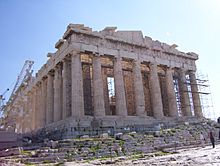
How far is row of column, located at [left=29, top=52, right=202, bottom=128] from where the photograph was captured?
27.1m

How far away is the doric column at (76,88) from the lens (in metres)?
26.0

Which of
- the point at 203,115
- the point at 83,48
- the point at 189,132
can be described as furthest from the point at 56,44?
the point at 203,115

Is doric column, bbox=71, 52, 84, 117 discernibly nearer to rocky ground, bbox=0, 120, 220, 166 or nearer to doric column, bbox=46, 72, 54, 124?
rocky ground, bbox=0, 120, 220, 166

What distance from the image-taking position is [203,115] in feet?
120

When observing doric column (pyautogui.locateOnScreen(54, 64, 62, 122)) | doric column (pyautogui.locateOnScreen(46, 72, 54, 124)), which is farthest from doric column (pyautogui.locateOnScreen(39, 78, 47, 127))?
doric column (pyautogui.locateOnScreen(54, 64, 62, 122))

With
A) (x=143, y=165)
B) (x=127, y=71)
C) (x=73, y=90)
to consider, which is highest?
(x=127, y=71)

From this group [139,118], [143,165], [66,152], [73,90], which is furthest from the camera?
[139,118]

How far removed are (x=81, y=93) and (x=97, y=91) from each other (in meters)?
1.65

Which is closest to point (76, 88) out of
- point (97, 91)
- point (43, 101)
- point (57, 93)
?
point (97, 91)

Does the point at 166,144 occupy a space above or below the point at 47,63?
below

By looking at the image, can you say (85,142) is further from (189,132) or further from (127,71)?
(127,71)

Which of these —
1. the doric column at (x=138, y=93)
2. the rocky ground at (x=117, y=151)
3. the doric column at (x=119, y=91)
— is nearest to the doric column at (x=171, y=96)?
the doric column at (x=138, y=93)

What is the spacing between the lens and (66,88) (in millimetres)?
28266

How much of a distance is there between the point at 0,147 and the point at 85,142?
6.54 metres
